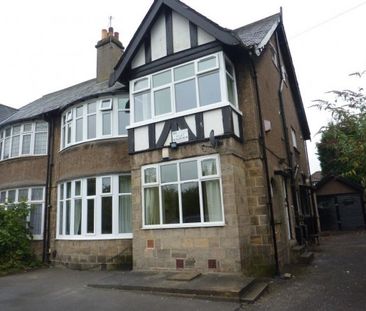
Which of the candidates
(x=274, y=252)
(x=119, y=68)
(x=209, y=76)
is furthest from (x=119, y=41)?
(x=274, y=252)

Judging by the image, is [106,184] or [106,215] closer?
[106,215]

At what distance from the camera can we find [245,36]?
446 inches

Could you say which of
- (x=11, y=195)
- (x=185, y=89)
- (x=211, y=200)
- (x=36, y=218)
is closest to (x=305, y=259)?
(x=211, y=200)

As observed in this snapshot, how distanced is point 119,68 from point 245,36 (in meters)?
4.45

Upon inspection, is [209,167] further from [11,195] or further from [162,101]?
[11,195]

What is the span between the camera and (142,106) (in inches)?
437

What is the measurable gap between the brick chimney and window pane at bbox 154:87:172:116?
195 inches

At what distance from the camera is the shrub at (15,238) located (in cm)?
1236

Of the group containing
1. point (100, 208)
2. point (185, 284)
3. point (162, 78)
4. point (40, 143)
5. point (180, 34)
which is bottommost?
point (185, 284)

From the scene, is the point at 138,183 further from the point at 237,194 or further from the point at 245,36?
the point at 245,36

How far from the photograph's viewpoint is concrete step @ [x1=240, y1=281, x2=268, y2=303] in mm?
6791

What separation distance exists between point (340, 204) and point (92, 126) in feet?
56.8

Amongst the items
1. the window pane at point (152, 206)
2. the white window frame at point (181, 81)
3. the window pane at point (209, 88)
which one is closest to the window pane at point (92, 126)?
the white window frame at point (181, 81)

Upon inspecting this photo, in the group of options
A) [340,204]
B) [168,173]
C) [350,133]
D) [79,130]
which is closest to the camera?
[350,133]
